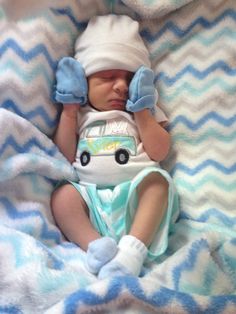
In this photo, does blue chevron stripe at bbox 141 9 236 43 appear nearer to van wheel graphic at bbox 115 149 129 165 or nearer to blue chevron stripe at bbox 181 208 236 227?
van wheel graphic at bbox 115 149 129 165

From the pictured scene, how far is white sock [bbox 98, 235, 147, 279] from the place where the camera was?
3.17 feet

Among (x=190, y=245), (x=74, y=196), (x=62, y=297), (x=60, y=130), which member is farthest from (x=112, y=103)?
(x=62, y=297)

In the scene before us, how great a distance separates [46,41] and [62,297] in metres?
0.60

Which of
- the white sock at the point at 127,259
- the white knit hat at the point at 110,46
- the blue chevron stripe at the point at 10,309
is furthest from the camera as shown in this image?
the white knit hat at the point at 110,46

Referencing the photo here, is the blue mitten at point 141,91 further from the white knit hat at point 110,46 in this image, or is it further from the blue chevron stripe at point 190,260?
the blue chevron stripe at point 190,260

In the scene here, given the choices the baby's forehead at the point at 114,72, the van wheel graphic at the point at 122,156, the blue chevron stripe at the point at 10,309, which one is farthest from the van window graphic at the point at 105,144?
the blue chevron stripe at the point at 10,309

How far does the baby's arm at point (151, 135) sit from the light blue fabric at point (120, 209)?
0.06 m

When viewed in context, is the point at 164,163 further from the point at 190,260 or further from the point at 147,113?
the point at 190,260

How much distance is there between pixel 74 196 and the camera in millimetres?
1124

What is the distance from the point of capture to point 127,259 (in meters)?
0.99

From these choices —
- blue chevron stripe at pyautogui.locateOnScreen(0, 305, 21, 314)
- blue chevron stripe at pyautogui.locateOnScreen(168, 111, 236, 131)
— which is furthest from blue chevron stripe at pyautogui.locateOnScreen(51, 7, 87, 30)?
blue chevron stripe at pyautogui.locateOnScreen(0, 305, 21, 314)

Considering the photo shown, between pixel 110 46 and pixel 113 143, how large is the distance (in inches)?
9.1

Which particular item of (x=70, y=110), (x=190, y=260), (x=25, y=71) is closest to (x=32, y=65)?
(x=25, y=71)

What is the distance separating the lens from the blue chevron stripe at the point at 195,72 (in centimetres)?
123
